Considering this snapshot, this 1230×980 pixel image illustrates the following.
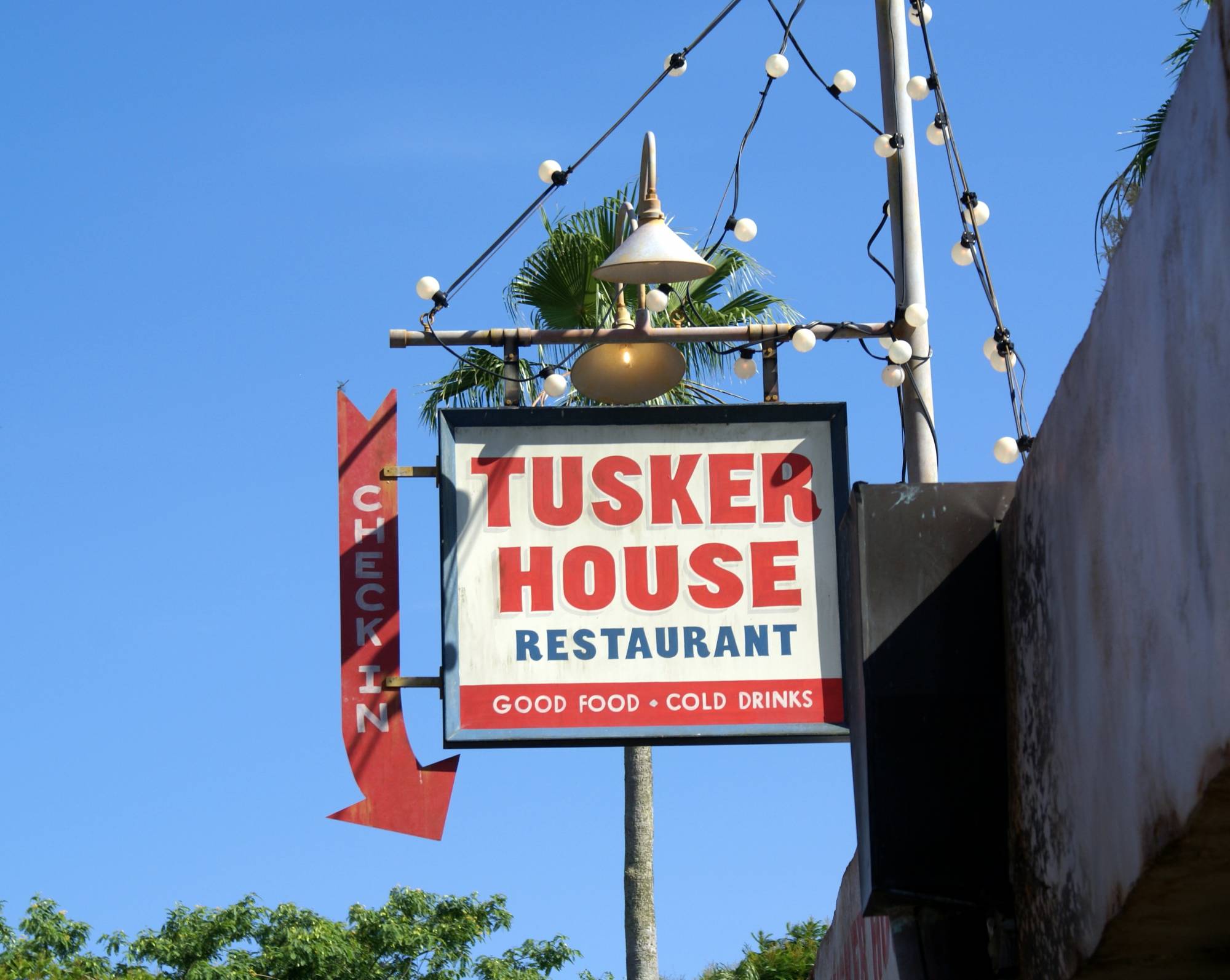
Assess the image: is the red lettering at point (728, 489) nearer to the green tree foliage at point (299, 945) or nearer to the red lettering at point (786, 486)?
the red lettering at point (786, 486)

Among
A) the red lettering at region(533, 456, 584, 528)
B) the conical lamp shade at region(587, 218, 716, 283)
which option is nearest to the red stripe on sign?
the red lettering at region(533, 456, 584, 528)

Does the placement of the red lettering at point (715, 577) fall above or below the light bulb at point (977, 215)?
below

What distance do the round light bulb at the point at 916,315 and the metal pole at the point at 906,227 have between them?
0.02 m

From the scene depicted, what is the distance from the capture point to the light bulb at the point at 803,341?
27.6 ft

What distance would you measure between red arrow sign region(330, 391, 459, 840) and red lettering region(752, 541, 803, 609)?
151cm

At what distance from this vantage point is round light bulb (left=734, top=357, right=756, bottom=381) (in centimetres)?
851

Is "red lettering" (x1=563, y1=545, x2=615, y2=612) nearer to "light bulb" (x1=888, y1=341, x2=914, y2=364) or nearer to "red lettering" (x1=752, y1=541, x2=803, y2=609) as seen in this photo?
"red lettering" (x1=752, y1=541, x2=803, y2=609)

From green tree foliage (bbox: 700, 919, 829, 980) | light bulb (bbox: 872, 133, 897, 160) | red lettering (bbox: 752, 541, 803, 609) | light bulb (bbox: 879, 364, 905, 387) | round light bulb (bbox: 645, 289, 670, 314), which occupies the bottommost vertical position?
green tree foliage (bbox: 700, 919, 829, 980)

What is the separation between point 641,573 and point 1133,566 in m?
3.72

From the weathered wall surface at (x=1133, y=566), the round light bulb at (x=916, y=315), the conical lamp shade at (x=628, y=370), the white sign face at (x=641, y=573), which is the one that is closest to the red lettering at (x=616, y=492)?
the white sign face at (x=641, y=573)

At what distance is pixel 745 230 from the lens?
9.50 metres

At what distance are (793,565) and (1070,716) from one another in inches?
118

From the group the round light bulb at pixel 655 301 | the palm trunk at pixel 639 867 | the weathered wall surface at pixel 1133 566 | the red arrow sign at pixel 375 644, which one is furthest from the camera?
the palm trunk at pixel 639 867

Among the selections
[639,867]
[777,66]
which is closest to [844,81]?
[777,66]
